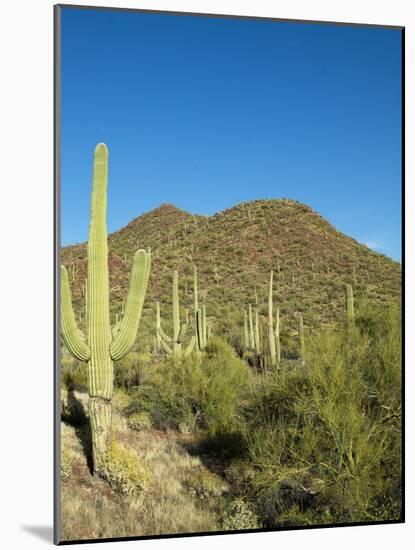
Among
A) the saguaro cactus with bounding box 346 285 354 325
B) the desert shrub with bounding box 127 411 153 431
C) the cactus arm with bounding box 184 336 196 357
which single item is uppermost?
the saguaro cactus with bounding box 346 285 354 325

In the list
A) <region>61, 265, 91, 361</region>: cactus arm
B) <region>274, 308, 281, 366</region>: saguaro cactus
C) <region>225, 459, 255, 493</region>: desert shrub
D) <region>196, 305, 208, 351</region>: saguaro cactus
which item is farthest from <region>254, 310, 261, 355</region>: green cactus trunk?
<region>61, 265, 91, 361</region>: cactus arm

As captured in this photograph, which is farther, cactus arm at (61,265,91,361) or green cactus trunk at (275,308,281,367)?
green cactus trunk at (275,308,281,367)

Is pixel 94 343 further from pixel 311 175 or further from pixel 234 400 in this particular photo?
pixel 311 175

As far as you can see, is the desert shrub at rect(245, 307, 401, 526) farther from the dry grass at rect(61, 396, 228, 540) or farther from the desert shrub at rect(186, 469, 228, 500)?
the dry grass at rect(61, 396, 228, 540)

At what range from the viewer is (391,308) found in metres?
9.16

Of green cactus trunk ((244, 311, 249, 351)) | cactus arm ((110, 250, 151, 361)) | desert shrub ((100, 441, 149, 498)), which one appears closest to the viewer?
desert shrub ((100, 441, 149, 498))

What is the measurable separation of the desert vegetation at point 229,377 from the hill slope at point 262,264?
0.04ft

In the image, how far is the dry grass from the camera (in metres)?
8.08

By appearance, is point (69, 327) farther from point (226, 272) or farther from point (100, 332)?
point (226, 272)

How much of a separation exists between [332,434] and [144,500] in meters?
1.78

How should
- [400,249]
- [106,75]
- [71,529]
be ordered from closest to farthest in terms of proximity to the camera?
[71,529] < [106,75] < [400,249]

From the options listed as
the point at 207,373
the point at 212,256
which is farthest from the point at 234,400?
the point at 212,256

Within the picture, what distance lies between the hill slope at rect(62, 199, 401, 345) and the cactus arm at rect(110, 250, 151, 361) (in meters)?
0.11
